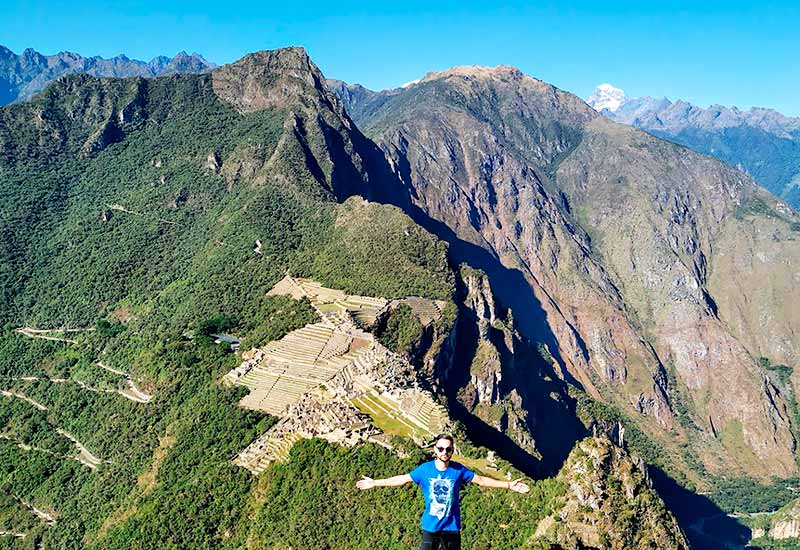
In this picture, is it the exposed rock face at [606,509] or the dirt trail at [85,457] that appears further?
the dirt trail at [85,457]

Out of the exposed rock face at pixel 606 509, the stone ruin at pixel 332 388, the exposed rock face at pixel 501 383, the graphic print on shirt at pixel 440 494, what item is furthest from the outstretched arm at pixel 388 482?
the exposed rock face at pixel 501 383

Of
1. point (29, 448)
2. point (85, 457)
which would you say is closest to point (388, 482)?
point (85, 457)

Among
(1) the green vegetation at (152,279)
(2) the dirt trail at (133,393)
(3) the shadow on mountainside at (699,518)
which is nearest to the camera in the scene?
(1) the green vegetation at (152,279)

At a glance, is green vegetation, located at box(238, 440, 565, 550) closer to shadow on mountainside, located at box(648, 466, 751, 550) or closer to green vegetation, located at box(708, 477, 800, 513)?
shadow on mountainside, located at box(648, 466, 751, 550)

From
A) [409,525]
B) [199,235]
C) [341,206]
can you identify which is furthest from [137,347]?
[409,525]

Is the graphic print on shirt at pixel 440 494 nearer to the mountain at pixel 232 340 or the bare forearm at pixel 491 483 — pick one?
the bare forearm at pixel 491 483

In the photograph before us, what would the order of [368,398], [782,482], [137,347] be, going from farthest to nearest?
[782,482]
[137,347]
[368,398]

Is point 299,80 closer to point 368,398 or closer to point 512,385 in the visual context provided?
point 512,385
